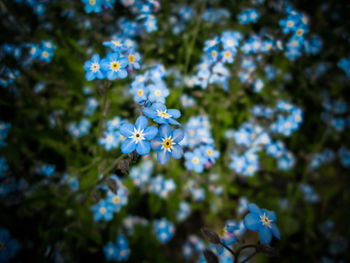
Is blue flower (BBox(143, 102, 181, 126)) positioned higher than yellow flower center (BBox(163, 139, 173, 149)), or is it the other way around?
blue flower (BBox(143, 102, 181, 126))

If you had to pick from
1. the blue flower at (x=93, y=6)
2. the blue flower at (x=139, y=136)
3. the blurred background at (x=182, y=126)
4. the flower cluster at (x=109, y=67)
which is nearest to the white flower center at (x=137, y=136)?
the blue flower at (x=139, y=136)

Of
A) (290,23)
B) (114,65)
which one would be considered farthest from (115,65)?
(290,23)

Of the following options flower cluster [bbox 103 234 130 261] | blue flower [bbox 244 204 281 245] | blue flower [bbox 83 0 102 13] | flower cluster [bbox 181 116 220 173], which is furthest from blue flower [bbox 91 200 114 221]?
blue flower [bbox 83 0 102 13]

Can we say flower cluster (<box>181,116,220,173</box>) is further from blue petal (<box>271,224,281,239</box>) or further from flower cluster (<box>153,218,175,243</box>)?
flower cluster (<box>153,218,175,243</box>)

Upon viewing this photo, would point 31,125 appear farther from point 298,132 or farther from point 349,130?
point 349,130

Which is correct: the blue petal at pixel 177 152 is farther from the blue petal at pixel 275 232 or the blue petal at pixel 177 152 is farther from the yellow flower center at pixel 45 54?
the yellow flower center at pixel 45 54

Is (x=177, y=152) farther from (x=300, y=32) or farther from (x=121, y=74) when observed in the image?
(x=300, y=32)
